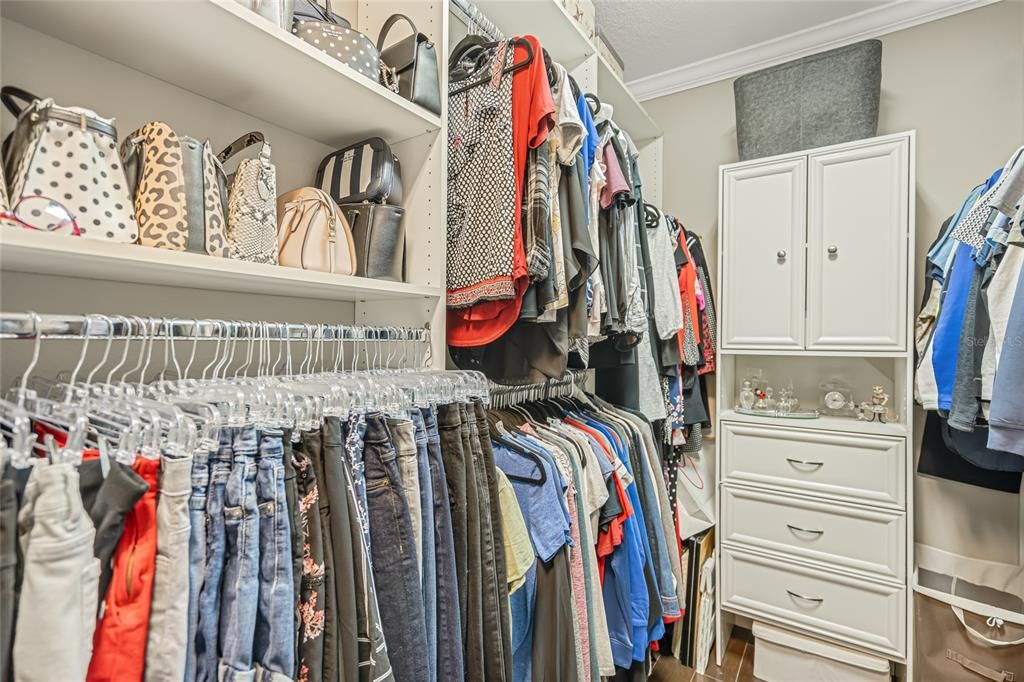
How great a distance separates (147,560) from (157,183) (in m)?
0.53

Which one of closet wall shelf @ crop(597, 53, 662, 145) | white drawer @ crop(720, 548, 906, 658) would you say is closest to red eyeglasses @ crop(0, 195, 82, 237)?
closet wall shelf @ crop(597, 53, 662, 145)

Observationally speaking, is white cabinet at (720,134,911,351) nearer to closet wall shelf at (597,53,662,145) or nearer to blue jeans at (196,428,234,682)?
closet wall shelf at (597,53,662,145)

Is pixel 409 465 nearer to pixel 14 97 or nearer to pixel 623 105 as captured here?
pixel 14 97

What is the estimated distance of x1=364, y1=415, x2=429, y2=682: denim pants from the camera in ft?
2.54

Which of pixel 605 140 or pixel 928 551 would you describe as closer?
pixel 605 140

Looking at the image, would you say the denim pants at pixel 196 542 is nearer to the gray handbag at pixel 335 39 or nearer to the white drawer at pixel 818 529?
the gray handbag at pixel 335 39

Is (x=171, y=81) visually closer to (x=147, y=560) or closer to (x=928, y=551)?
(x=147, y=560)

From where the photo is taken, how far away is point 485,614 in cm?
93

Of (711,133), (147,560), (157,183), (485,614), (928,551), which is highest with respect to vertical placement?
(711,133)

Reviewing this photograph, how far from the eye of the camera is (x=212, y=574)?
23.3 inches

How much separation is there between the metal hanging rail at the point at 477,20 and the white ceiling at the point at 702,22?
86cm

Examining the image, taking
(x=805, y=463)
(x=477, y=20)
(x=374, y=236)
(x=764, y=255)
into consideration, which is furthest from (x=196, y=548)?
(x=764, y=255)

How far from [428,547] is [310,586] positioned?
8.9 inches

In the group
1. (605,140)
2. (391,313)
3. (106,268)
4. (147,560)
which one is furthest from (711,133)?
(147,560)
